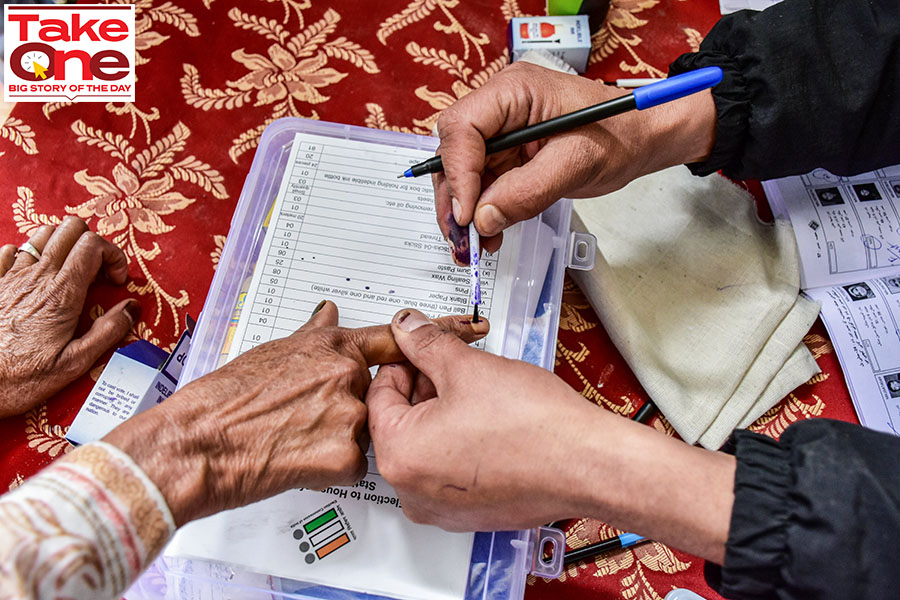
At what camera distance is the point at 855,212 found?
925 mm

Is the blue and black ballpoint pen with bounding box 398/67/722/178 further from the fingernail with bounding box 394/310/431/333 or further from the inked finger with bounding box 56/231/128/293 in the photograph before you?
the inked finger with bounding box 56/231/128/293

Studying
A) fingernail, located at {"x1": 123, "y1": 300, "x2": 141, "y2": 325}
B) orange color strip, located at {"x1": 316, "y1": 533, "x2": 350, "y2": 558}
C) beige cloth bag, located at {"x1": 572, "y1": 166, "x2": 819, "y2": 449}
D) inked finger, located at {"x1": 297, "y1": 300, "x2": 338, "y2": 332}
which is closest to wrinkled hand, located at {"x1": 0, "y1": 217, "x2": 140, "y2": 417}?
fingernail, located at {"x1": 123, "y1": 300, "x2": 141, "y2": 325}

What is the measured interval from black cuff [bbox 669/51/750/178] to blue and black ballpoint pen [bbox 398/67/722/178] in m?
0.09

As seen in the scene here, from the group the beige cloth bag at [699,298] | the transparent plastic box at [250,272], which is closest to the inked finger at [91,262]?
the transparent plastic box at [250,272]

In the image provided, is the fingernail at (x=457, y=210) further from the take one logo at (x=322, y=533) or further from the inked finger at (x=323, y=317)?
the take one logo at (x=322, y=533)

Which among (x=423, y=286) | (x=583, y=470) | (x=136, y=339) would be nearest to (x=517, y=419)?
(x=583, y=470)

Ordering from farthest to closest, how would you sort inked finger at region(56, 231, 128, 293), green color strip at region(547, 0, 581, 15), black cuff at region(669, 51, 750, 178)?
1. green color strip at region(547, 0, 581, 15)
2. inked finger at region(56, 231, 128, 293)
3. black cuff at region(669, 51, 750, 178)

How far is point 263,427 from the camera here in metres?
0.60

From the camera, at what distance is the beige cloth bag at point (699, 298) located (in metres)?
0.84

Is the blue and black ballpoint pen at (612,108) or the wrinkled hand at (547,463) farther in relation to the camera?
the blue and black ballpoint pen at (612,108)

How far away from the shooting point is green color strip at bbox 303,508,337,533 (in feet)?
2.21

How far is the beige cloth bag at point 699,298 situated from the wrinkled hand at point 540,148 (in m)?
0.13

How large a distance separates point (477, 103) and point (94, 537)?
566 mm

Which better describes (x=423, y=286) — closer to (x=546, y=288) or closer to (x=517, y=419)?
(x=546, y=288)
